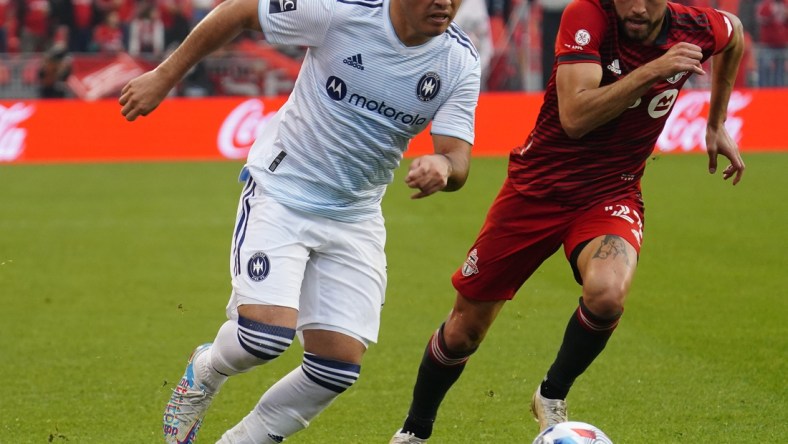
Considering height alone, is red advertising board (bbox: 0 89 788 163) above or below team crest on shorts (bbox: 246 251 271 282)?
below

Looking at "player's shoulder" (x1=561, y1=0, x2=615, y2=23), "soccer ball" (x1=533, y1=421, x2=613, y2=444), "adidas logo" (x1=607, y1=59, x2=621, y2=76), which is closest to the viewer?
"soccer ball" (x1=533, y1=421, x2=613, y2=444)

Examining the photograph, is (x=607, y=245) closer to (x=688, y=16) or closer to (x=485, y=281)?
(x=485, y=281)

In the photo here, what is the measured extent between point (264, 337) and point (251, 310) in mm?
132

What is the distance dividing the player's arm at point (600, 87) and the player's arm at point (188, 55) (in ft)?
4.58

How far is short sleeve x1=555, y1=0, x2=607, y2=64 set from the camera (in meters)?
5.45

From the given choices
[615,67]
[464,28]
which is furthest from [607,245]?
[464,28]

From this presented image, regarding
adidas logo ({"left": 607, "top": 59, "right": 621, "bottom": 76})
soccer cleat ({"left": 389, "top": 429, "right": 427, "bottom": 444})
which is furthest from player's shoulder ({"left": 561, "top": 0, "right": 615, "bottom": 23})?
soccer cleat ({"left": 389, "top": 429, "right": 427, "bottom": 444})

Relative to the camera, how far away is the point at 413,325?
348 inches

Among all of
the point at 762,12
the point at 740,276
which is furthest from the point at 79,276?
the point at 762,12

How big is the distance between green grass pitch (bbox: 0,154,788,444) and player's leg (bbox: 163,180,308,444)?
26.7 inches

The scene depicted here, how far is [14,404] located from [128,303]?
3.11 m

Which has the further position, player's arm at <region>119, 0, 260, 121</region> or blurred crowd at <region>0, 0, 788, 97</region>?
blurred crowd at <region>0, 0, 788, 97</region>

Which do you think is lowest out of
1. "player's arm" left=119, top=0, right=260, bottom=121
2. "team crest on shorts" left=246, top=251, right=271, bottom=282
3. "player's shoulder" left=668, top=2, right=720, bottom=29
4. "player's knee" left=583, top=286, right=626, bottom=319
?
"player's knee" left=583, top=286, right=626, bottom=319

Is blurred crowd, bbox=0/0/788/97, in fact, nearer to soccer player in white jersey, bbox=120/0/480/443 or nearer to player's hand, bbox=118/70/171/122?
soccer player in white jersey, bbox=120/0/480/443
